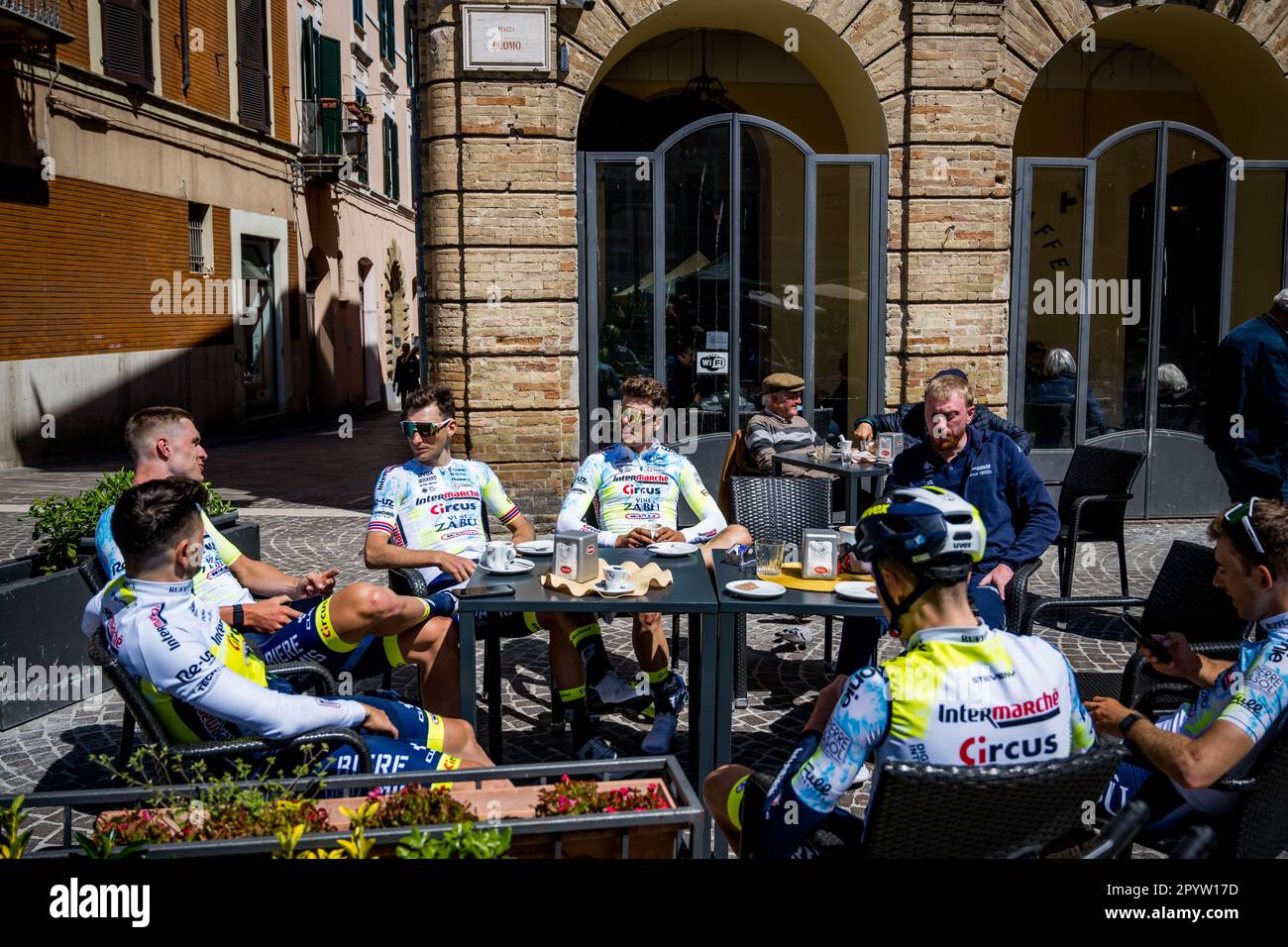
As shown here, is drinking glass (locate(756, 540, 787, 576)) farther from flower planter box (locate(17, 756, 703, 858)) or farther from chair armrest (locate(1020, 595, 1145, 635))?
flower planter box (locate(17, 756, 703, 858))

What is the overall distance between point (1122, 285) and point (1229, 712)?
8071 millimetres

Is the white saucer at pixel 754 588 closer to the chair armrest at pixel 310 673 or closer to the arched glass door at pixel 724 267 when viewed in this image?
the chair armrest at pixel 310 673

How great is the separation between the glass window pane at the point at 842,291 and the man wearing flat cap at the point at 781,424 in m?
2.56

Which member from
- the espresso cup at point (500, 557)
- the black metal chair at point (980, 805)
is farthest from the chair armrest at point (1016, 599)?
the black metal chair at point (980, 805)

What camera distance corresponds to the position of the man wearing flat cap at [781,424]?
23.9 feet

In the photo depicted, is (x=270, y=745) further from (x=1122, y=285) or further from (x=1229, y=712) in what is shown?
(x=1122, y=285)

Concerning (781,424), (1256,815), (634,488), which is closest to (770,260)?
(781,424)

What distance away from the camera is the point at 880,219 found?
9.73m

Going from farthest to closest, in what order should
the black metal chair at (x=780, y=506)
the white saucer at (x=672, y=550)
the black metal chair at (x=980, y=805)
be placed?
the black metal chair at (x=780, y=506)
the white saucer at (x=672, y=550)
the black metal chair at (x=980, y=805)

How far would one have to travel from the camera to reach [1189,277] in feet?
32.7

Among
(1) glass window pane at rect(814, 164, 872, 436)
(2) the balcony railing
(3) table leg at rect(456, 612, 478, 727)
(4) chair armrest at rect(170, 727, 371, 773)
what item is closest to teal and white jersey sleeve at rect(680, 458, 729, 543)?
(3) table leg at rect(456, 612, 478, 727)

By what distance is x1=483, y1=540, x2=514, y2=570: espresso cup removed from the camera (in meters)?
4.48

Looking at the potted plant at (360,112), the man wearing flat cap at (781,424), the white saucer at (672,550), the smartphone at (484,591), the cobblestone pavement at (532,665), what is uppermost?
the potted plant at (360,112)
